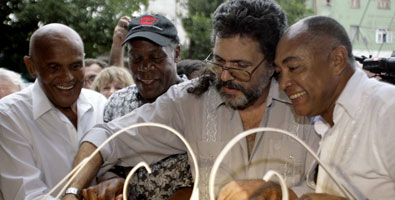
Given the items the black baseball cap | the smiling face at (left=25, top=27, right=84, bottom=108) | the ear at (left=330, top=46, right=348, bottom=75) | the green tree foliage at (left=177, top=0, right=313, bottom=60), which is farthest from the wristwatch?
the green tree foliage at (left=177, top=0, right=313, bottom=60)

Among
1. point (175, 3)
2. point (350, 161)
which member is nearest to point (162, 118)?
point (350, 161)

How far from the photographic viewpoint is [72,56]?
221 cm

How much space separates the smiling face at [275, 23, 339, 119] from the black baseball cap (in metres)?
0.90

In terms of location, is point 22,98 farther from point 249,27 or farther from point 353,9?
point 353,9

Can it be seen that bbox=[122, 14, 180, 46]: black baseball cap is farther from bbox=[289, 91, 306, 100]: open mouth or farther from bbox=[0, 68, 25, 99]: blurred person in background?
bbox=[0, 68, 25, 99]: blurred person in background

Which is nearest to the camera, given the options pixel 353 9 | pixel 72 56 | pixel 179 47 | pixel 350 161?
pixel 350 161

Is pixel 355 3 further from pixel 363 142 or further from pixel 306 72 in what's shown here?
pixel 363 142

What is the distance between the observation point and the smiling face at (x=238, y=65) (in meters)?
1.99

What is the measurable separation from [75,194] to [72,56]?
812mm

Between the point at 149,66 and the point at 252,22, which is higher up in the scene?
the point at 252,22

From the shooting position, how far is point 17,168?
1.93 meters

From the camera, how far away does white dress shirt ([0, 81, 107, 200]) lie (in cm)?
192

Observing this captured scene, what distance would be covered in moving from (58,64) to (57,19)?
257 centimetres

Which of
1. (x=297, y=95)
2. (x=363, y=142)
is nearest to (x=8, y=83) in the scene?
(x=297, y=95)
